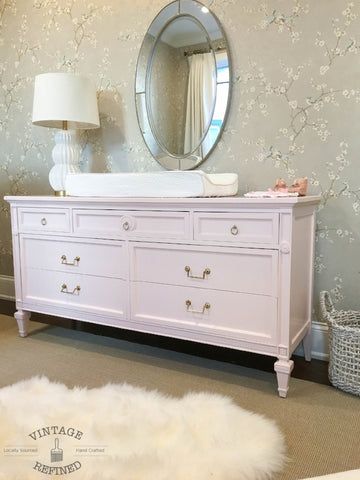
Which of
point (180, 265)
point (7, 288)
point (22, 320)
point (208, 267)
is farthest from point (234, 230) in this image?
point (7, 288)

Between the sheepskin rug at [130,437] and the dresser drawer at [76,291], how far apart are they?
18.7 inches

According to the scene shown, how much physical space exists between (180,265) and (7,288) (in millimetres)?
1890

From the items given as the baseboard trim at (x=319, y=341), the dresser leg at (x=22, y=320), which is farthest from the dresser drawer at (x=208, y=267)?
the dresser leg at (x=22, y=320)

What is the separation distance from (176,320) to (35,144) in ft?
5.76

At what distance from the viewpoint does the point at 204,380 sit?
1.87 m

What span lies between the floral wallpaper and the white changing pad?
31cm

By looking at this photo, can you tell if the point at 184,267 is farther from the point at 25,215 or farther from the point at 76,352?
the point at 25,215

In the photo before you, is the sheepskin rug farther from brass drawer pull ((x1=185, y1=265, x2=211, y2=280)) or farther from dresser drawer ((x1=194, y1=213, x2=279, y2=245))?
dresser drawer ((x1=194, y1=213, x2=279, y2=245))

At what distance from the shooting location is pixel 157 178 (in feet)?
6.29

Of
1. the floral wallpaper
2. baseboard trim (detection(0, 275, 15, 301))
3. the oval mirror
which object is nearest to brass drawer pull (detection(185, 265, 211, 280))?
the floral wallpaper

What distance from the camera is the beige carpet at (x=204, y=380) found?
4.51 feet

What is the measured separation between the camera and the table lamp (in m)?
2.29

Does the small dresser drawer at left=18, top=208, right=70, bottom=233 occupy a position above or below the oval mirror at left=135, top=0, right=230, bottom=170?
below

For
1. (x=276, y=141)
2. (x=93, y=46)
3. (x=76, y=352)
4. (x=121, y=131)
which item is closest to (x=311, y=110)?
(x=276, y=141)
